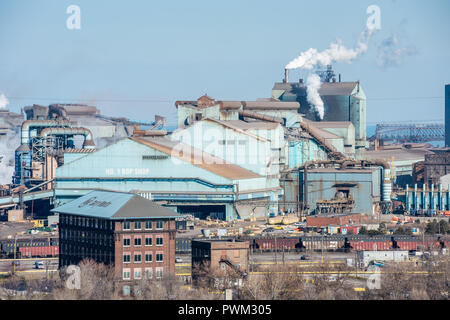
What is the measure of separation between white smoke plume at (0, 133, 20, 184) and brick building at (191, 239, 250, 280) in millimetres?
67946

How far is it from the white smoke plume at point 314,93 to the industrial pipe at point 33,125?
115ft

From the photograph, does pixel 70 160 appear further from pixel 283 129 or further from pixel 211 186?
pixel 283 129

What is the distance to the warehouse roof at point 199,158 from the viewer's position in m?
111

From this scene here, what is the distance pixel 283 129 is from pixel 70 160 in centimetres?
2290

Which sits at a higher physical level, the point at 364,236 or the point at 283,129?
the point at 283,129

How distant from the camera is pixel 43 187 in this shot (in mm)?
119625

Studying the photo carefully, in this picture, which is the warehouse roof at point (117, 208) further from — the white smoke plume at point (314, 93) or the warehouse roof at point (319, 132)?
the white smoke plume at point (314, 93)

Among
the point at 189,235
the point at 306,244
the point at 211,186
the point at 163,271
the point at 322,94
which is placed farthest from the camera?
the point at 322,94

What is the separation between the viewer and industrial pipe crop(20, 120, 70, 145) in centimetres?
12331

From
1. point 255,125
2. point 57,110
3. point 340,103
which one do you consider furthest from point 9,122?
point 255,125

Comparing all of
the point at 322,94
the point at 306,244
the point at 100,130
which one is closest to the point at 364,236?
the point at 306,244

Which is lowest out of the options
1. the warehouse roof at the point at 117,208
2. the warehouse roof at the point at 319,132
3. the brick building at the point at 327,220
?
the brick building at the point at 327,220

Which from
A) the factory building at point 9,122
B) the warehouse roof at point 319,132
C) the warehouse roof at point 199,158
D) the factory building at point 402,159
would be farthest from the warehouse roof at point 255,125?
the factory building at point 9,122

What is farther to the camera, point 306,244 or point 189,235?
point 189,235
